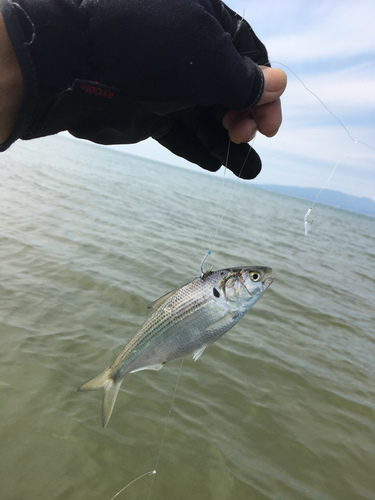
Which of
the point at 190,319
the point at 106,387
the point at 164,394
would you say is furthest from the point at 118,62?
the point at 164,394

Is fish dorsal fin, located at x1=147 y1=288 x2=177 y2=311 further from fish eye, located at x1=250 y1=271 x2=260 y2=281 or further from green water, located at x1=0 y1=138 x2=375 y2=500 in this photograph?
green water, located at x1=0 y1=138 x2=375 y2=500

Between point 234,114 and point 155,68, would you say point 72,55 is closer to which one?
point 155,68

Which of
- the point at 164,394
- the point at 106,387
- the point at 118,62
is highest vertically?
the point at 118,62

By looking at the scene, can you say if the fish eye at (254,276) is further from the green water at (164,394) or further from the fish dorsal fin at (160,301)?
the green water at (164,394)

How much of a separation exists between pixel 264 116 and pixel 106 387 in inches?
84.7

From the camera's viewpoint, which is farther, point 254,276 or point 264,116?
point 264,116

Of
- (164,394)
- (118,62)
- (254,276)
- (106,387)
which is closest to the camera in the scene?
(118,62)

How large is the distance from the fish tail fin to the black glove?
158 cm

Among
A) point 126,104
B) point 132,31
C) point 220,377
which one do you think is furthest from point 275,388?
point 132,31

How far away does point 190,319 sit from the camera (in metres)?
2.20

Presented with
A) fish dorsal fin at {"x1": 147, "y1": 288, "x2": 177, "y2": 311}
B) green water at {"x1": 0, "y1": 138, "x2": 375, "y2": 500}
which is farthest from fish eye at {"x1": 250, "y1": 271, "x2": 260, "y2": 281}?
green water at {"x1": 0, "y1": 138, "x2": 375, "y2": 500}

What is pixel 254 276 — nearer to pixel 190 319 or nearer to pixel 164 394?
pixel 190 319

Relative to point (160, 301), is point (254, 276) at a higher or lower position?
higher

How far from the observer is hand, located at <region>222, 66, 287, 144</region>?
208 cm
